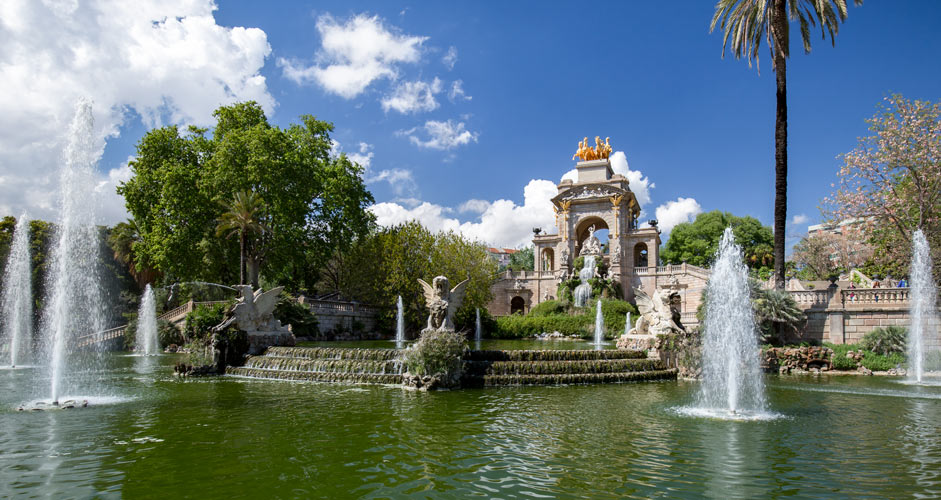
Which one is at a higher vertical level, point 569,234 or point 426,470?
point 569,234

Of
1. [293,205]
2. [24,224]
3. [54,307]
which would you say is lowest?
[54,307]

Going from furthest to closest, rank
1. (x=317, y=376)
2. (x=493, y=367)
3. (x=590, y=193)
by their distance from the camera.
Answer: (x=590, y=193), (x=317, y=376), (x=493, y=367)

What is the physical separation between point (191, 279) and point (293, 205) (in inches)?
290

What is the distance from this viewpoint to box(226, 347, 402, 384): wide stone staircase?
50.7 ft

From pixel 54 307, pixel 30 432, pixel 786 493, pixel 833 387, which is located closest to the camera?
pixel 786 493

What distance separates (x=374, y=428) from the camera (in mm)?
9273

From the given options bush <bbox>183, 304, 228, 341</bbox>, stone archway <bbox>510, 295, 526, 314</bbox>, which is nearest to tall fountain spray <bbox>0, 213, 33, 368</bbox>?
bush <bbox>183, 304, 228, 341</bbox>

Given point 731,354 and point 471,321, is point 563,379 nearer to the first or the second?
point 731,354

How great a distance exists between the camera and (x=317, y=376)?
52.4 ft

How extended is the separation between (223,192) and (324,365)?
60.8 feet

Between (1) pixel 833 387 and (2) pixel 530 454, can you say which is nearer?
(2) pixel 530 454

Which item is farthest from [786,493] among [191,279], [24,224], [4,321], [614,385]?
[4,321]

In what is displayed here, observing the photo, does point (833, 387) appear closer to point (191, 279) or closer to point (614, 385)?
point (614, 385)

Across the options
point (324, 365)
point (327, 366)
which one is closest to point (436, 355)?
point (327, 366)
